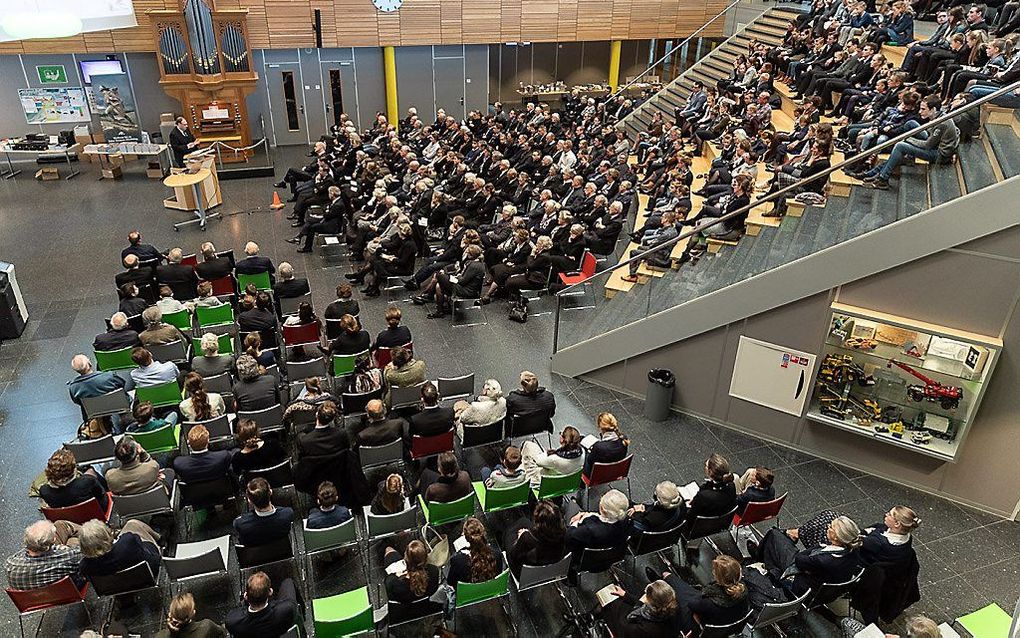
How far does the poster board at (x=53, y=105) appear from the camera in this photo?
53.5 feet

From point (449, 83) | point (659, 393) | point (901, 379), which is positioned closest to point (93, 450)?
point (659, 393)

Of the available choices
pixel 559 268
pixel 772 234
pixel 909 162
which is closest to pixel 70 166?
pixel 559 268

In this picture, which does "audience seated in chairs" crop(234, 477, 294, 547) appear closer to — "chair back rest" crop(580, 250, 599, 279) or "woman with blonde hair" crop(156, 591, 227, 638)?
"woman with blonde hair" crop(156, 591, 227, 638)

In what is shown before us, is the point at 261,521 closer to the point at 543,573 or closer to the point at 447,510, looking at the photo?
the point at 447,510

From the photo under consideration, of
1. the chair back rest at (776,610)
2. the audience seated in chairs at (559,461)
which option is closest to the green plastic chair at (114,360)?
the audience seated in chairs at (559,461)

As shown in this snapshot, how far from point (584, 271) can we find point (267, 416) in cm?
501

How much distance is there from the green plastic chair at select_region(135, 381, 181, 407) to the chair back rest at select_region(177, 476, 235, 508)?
1.41 m

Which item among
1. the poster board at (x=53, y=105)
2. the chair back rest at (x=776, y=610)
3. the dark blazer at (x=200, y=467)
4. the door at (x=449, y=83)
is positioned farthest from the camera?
the door at (x=449, y=83)

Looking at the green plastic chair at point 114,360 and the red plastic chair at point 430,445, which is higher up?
the green plastic chair at point 114,360

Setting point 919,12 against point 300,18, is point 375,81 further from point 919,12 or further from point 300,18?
point 919,12

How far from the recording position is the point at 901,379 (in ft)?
21.3

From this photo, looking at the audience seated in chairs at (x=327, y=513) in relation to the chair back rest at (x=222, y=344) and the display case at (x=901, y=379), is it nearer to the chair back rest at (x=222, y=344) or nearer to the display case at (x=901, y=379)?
the chair back rest at (x=222, y=344)

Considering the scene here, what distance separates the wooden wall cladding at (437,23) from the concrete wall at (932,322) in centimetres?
1410

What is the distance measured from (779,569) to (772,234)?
11.8ft
